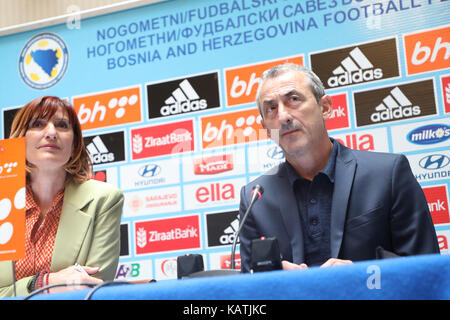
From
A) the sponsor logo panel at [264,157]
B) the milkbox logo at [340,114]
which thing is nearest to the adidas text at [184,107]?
the sponsor logo panel at [264,157]

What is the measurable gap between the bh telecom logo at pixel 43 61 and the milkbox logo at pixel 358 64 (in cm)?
157

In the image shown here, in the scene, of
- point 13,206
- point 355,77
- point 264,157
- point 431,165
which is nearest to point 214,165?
point 264,157

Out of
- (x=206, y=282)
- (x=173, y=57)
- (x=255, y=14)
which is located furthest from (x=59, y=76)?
(x=206, y=282)

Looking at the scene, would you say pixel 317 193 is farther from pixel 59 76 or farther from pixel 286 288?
pixel 59 76

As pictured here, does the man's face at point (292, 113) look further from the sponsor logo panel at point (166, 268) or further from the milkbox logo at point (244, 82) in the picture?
the sponsor logo panel at point (166, 268)

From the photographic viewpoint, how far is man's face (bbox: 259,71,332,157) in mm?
1983

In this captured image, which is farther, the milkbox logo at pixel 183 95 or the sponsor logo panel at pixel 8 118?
the sponsor logo panel at pixel 8 118

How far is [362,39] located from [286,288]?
2.19 meters


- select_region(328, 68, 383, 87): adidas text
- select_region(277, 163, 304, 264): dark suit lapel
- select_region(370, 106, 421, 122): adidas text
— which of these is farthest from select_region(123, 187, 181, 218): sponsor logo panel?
select_region(277, 163, 304, 264): dark suit lapel

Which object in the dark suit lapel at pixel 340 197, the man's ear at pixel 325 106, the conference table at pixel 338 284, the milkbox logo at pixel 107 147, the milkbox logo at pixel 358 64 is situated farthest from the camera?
the milkbox logo at pixel 107 147

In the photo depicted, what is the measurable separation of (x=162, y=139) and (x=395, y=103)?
1.26m

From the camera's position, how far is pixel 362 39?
2814 mm

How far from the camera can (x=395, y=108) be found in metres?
2.69

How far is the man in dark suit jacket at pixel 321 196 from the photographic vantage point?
1.74 metres
